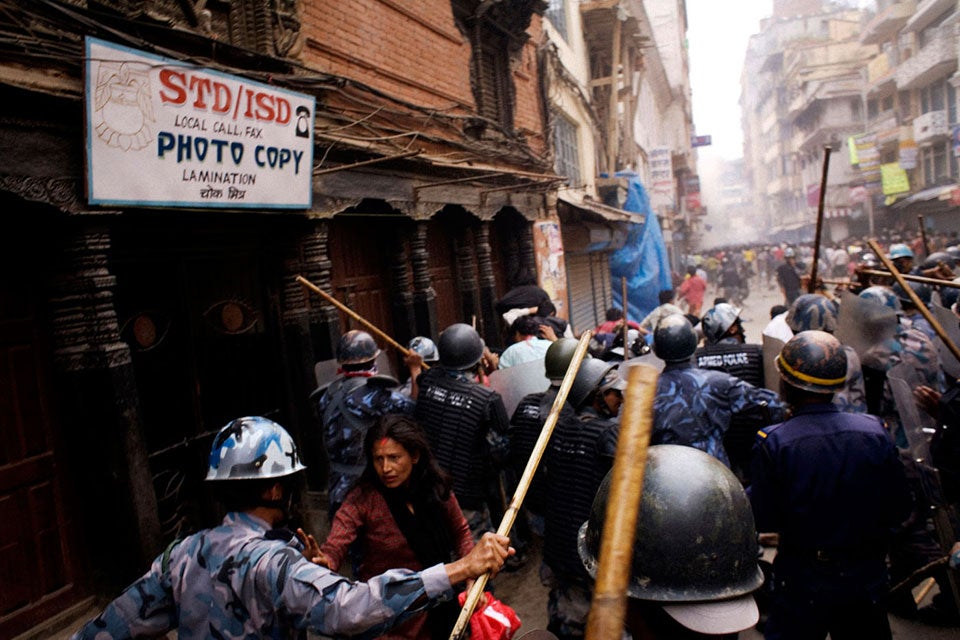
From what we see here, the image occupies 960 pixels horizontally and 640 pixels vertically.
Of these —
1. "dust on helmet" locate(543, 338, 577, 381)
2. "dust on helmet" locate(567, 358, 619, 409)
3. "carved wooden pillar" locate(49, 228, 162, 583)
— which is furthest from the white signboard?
"dust on helmet" locate(567, 358, 619, 409)

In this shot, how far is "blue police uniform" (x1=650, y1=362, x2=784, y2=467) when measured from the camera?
3.70 meters

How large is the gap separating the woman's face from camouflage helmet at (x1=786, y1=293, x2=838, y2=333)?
11.7 feet

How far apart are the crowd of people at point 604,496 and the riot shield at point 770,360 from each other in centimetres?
3

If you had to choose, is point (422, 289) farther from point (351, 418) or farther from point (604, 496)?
point (604, 496)

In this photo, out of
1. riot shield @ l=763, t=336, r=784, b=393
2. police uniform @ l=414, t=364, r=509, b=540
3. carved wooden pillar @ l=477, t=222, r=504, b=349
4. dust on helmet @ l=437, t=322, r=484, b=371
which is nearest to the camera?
police uniform @ l=414, t=364, r=509, b=540

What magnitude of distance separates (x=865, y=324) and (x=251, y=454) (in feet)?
14.6

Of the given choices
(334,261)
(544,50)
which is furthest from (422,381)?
(544,50)

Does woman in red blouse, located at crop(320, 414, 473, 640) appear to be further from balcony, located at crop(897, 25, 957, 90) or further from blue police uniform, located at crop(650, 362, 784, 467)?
balcony, located at crop(897, 25, 957, 90)

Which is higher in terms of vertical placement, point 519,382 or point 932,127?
point 932,127

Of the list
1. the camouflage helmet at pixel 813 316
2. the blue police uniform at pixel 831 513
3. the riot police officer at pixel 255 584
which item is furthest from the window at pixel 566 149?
the riot police officer at pixel 255 584

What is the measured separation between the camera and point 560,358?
3844mm

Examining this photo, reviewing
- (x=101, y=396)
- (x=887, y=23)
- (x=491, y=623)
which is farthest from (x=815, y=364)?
(x=887, y=23)

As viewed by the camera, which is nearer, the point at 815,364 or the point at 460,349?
the point at 815,364

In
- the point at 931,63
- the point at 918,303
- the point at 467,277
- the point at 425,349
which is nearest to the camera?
the point at 918,303
